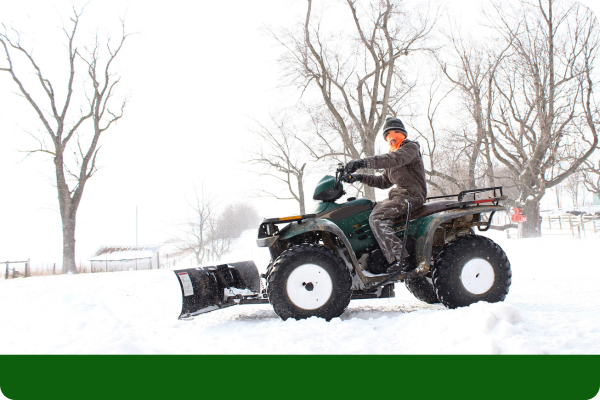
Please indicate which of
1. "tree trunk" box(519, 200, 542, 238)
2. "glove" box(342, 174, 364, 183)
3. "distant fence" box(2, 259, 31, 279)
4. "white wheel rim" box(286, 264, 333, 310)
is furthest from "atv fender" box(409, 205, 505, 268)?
"distant fence" box(2, 259, 31, 279)

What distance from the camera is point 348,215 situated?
377 centimetres

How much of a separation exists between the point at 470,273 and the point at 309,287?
1.57 metres

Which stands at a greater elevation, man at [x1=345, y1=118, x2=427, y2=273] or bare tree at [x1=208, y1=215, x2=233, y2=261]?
man at [x1=345, y1=118, x2=427, y2=273]

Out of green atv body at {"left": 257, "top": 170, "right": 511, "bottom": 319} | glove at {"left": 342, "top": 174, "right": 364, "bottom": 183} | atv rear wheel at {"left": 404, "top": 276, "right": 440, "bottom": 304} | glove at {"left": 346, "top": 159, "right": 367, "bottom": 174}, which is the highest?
glove at {"left": 346, "top": 159, "right": 367, "bottom": 174}

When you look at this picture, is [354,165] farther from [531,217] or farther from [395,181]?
[531,217]

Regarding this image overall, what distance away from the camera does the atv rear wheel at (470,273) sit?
3.51 metres

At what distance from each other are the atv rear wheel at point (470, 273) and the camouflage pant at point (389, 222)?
18.6 inches

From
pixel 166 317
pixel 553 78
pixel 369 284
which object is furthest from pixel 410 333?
pixel 553 78

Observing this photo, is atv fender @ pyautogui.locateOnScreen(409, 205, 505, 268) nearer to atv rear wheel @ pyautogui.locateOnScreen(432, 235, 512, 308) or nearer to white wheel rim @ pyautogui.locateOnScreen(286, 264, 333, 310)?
atv rear wheel @ pyautogui.locateOnScreen(432, 235, 512, 308)

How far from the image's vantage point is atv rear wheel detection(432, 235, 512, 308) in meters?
3.51

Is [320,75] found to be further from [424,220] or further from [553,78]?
[424,220]

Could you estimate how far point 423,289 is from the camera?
4.44 meters

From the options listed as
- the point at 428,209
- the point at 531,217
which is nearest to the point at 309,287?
the point at 428,209

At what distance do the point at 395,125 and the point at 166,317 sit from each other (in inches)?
128
